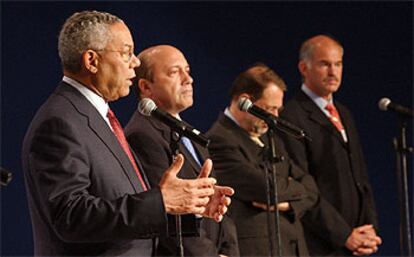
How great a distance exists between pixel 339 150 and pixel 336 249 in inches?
20.7

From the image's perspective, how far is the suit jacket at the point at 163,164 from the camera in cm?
343

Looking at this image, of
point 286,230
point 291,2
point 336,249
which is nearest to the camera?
point 286,230

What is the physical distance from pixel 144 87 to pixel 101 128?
94cm

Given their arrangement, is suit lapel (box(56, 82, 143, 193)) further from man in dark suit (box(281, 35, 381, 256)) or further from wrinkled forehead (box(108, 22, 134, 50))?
man in dark suit (box(281, 35, 381, 256))

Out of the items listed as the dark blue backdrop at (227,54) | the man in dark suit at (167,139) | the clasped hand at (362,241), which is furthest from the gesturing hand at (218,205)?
the dark blue backdrop at (227,54)

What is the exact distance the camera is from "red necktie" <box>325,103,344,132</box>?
4.83 metres

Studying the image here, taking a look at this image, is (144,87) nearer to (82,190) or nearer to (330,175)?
(82,190)

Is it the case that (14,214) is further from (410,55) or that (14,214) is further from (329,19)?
(410,55)

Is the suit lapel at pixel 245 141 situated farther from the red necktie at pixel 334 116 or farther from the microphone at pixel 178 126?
the microphone at pixel 178 126

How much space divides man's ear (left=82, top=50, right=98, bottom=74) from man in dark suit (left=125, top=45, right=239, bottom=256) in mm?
532

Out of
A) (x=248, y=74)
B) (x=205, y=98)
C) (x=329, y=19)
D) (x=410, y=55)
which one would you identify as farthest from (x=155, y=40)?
(x=410, y=55)

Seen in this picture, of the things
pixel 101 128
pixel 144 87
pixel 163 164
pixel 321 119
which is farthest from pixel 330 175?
pixel 101 128

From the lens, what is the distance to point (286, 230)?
13.8 ft

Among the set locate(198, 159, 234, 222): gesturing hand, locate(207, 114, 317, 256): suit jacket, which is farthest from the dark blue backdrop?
locate(198, 159, 234, 222): gesturing hand
